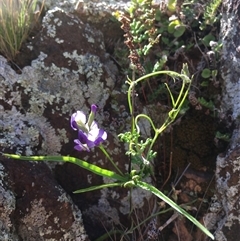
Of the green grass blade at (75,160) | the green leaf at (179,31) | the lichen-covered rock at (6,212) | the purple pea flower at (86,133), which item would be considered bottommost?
the lichen-covered rock at (6,212)

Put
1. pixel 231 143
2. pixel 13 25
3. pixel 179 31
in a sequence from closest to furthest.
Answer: pixel 231 143 → pixel 13 25 → pixel 179 31

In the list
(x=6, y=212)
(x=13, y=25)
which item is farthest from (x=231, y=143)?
(x=13, y=25)

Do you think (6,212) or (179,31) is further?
(179,31)

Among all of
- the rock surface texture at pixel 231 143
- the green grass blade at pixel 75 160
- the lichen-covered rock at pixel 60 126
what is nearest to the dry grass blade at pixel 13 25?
the lichen-covered rock at pixel 60 126

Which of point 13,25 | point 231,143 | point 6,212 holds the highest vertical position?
point 13,25

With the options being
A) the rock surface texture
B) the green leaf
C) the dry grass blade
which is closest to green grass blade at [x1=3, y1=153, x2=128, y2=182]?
the rock surface texture

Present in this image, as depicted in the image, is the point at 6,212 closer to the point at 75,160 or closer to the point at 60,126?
the point at 75,160

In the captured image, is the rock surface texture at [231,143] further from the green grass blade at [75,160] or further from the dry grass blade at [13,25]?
the dry grass blade at [13,25]

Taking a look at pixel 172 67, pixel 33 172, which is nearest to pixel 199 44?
pixel 172 67

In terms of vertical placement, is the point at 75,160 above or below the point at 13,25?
below
